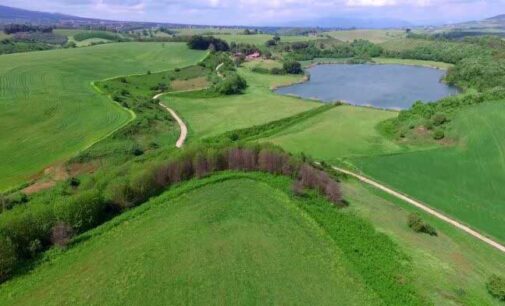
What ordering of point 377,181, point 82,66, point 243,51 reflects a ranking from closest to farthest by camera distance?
point 377,181 → point 82,66 → point 243,51

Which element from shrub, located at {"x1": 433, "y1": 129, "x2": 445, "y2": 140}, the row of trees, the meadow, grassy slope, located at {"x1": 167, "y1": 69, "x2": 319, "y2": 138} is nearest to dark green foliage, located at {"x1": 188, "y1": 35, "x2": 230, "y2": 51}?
grassy slope, located at {"x1": 167, "y1": 69, "x2": 319, "y2": 138}

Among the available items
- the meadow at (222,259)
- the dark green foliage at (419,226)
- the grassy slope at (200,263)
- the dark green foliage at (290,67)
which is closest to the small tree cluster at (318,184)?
the meadow at (222,259)

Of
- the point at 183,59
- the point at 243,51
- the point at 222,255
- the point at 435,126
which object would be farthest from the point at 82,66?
the point at 222,255

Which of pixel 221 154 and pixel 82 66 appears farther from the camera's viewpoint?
pixel 82 66

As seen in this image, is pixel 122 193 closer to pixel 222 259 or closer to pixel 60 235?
pixel 60 235

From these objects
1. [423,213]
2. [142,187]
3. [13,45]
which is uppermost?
[13,45]

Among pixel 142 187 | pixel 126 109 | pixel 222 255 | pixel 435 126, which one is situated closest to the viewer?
pixel 222 255

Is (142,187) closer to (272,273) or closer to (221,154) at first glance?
(221,154)
